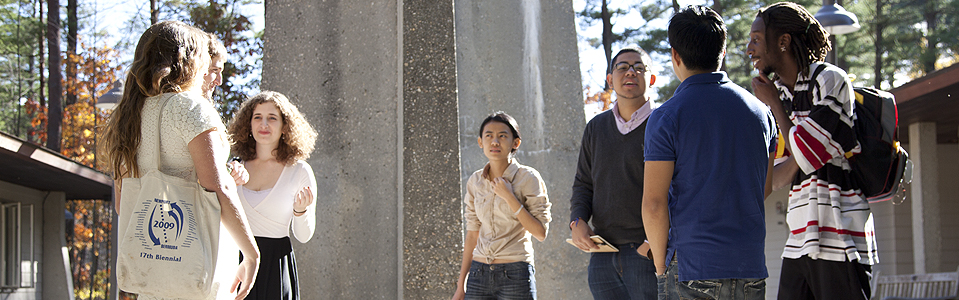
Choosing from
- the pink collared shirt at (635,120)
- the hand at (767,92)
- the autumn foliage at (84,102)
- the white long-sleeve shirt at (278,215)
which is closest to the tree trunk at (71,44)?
the autumn foliage at (84,102)

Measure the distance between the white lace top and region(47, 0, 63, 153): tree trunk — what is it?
20486mm

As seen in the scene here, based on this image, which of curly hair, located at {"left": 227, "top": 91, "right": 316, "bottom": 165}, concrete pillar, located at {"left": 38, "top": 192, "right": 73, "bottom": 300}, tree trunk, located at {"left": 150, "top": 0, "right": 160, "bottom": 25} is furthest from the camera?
tree trunk, located at {"left": 150, "top": 0, "right": 160, "bottom": 25}

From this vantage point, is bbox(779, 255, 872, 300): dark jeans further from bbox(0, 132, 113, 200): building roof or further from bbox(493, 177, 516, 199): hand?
bbox(0, 132, 113, 200): building roof

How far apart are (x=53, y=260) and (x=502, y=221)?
497 inches

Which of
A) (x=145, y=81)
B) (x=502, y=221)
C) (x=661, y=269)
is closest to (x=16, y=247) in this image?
(x=502, y=221)

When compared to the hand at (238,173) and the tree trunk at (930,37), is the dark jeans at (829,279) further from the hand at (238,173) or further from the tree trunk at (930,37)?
the tree trunk at (930,37)

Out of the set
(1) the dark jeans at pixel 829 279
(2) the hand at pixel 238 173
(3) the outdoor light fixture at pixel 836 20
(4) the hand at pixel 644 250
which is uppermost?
(3) the outdoor light fixture at pixel 836 20

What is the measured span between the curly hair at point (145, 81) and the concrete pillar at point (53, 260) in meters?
13.0

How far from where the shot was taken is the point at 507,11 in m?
6.02

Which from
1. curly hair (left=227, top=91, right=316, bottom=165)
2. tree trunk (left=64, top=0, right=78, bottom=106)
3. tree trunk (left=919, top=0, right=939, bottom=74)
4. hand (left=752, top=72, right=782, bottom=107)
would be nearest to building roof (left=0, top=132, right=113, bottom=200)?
curly hair (left=227, top=91, right=316, bottom=165)

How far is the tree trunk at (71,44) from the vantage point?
77.0 ft

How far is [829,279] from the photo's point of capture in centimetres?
280

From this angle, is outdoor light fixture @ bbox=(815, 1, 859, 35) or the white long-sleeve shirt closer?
the white long-sleeve shirt

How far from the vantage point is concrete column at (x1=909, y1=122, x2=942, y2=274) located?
10.2 metres
